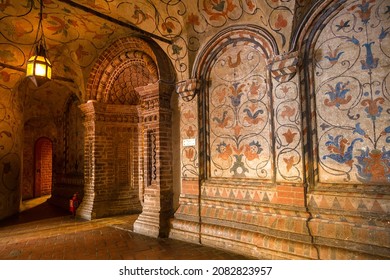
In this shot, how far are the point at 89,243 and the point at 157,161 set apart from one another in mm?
1810

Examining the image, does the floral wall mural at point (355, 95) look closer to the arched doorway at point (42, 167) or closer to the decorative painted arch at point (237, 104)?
the decorative painted arch at point (237, 104)

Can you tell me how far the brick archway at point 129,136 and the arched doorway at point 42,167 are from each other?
19.1 feet

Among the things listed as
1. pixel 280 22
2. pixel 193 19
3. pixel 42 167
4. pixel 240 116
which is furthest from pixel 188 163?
pixel 42 167

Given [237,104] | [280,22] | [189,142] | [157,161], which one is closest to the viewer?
[280,22]

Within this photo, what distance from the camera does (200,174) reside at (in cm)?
452

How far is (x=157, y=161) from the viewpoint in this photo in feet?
16.1

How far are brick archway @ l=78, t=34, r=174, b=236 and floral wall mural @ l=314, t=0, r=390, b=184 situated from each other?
2.75 meters

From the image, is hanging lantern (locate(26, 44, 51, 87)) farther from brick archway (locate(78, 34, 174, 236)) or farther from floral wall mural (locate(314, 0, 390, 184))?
floral wall mural (locate(314, 0, 390, 184))

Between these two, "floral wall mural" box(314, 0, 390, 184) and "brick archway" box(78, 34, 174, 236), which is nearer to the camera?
"floral wall mural" box(314, 0, 390, 184)

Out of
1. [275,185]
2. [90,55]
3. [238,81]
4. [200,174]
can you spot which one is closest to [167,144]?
[200,174]

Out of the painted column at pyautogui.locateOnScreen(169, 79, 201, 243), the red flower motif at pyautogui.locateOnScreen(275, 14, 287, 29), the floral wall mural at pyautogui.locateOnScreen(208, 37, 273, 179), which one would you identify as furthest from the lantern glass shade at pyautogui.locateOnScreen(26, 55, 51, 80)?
the red flower motif at pyautogui.locateOnScreen(275, 14, 287, 29)

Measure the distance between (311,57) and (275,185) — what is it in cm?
182

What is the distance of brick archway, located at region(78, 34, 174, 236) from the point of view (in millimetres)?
4906

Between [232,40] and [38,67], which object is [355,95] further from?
[38,67]
